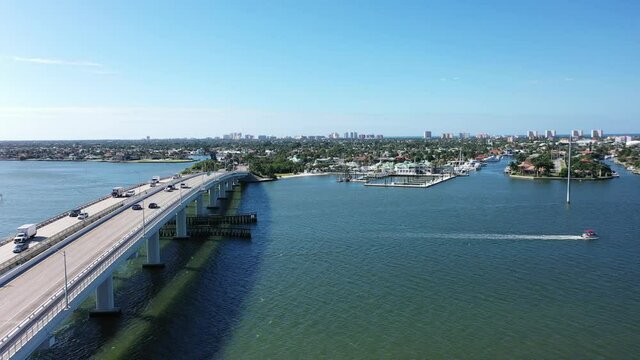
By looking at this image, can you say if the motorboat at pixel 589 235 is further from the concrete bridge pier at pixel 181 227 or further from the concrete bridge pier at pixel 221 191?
the concrete bridge pier at pixel 221 191

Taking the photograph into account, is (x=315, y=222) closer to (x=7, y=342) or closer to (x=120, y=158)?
(x=7, y=342)

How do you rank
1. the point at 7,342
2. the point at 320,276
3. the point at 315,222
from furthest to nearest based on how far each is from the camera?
1. the point at 315,222
2. the point at 320,276
3. the point at 7,342

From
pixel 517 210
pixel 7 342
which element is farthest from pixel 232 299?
pixel 517 210

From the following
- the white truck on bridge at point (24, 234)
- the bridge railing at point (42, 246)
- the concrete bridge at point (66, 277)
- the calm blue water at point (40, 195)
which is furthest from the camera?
the calm blue water at point (40, 195)

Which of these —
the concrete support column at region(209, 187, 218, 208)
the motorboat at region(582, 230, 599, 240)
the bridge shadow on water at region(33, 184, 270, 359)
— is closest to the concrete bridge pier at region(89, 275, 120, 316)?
the bridge shadow on water at region(33, 184, 270, 359)

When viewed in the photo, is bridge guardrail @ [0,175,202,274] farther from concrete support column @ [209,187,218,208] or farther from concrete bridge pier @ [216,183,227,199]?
concrete bridge pier @ [216,183,227,199]

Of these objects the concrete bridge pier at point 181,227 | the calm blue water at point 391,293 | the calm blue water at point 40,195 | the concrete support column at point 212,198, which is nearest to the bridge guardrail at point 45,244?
the calm blue water at point 391,293

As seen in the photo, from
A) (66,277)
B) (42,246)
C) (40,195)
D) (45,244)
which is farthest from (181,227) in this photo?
(40,195)
